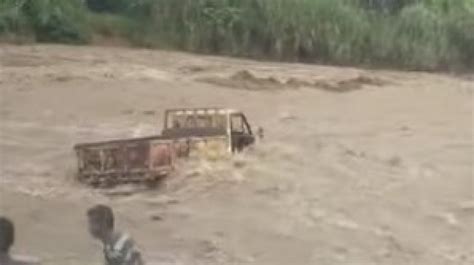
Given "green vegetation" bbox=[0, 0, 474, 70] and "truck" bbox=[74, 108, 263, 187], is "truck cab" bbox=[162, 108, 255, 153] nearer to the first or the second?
"truck" bbox=[74, 108, 263, 187]

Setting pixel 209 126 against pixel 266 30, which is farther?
pixel 266 30

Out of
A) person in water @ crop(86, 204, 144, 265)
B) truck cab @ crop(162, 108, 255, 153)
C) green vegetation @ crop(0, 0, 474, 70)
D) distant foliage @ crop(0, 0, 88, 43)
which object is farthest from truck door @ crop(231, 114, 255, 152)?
green vegetation @ crop(0, 0, 474, 70)

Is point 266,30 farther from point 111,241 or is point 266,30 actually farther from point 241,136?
point 111,241

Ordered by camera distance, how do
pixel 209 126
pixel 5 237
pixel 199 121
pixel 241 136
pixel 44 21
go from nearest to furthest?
pixel 5 237 < pixel 209 126 < pixel 241 136 < pixel 199 121 < pixel 44 21

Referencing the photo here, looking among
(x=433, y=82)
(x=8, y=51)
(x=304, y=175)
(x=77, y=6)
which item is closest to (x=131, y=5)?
(x=77, y=6)

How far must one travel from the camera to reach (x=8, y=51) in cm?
2298

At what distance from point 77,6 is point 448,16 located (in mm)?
7087

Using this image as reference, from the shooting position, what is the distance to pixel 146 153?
1437cm

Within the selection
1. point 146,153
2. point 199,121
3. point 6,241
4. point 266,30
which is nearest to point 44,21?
point 266,30

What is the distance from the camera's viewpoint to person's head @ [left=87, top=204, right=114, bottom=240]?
7316 mm

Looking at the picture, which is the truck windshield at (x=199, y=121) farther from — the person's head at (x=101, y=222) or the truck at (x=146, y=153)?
the person's head at (x=101, y=222)

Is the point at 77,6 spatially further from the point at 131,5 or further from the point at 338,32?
the point at 338,32

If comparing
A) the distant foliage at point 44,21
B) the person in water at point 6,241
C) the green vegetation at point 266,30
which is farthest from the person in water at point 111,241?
the green vegetation at point 266,30

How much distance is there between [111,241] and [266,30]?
18.4 m
